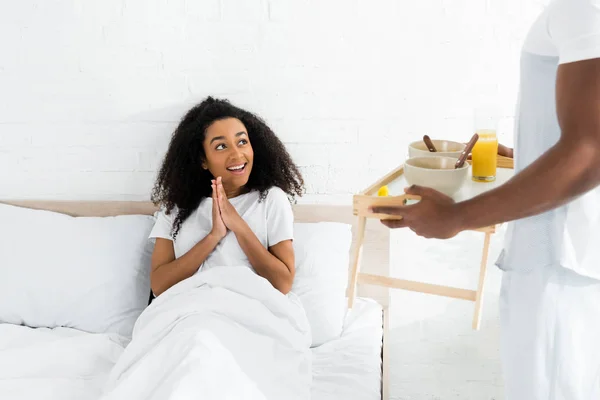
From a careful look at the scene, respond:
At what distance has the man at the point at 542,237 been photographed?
845 mm

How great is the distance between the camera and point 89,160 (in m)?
2.02

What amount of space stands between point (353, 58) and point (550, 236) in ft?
3.34

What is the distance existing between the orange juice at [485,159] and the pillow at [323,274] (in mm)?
643

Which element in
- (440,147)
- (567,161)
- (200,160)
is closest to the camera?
(567,161)

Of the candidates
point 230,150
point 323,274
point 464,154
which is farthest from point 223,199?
point 464,154

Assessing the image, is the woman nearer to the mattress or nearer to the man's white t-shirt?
the mattress

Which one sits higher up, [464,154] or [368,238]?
[464,154]

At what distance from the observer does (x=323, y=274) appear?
176 cm

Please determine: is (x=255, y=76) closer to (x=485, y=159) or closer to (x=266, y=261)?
(x=266, y=261)

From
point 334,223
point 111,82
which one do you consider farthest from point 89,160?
point 334,223

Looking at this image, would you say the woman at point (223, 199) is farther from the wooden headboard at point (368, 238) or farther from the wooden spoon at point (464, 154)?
the wooden spoon at point (464, 154)

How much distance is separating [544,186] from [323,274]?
3.32ft

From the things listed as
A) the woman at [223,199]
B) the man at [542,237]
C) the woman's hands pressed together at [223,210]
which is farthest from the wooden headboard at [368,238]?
the man at [542,237]

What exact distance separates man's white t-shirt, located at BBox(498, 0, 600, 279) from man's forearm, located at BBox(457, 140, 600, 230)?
0.12m
